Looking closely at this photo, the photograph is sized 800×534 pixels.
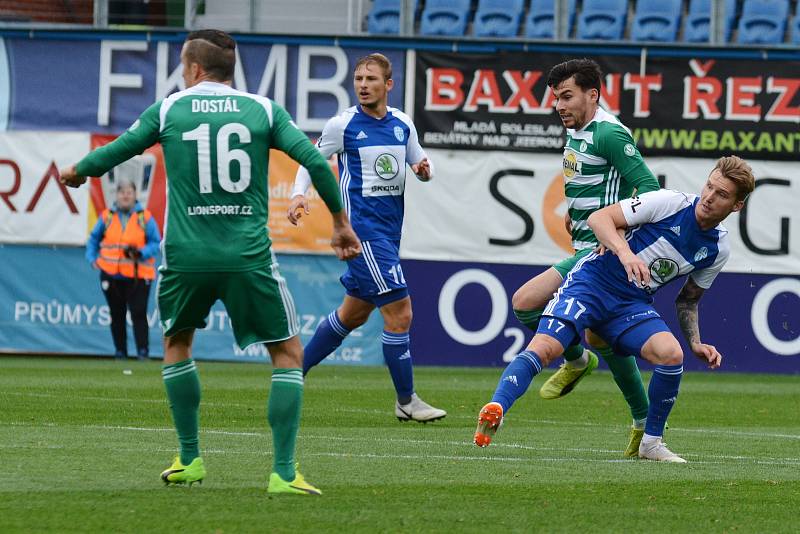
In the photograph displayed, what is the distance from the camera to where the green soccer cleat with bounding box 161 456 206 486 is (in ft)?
21.7

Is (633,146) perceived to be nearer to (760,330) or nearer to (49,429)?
(49,429)

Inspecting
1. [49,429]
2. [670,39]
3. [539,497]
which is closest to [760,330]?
[670,39]

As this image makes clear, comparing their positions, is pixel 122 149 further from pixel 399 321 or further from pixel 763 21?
pixel 763 21

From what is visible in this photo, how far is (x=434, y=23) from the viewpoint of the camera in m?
21.8

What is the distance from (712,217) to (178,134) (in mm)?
2995

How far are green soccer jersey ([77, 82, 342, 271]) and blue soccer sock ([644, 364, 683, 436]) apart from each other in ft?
8.58

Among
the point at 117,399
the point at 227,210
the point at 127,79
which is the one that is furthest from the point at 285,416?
the point at 127,79

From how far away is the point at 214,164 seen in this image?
6418 mm

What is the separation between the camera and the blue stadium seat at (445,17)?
21703mm

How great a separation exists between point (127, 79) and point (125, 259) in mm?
2508

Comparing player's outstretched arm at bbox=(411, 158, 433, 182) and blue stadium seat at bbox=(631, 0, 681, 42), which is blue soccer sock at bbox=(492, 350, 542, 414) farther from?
blue stadium seat at bbox=(631, 0, 681, 42)

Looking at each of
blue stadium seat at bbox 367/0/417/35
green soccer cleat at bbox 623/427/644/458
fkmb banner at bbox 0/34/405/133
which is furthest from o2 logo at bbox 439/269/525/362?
green soccer cleat at bbox 623/427/644/458

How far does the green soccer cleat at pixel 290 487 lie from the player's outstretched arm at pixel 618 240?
2137 mm

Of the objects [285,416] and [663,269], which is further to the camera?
[663,269]
